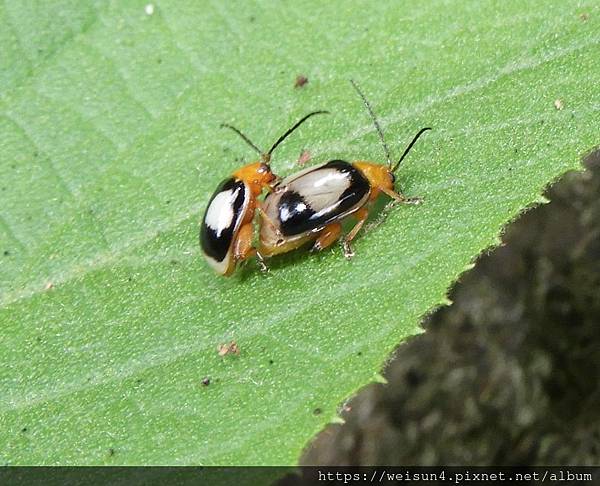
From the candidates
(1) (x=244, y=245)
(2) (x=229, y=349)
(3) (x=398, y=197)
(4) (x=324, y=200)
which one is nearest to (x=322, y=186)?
(4) (x=324, y=200)

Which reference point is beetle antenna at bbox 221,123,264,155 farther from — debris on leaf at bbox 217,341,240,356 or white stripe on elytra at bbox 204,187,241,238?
debris on leaf at bbox 217,341,240,356

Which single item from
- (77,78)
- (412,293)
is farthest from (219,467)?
(77,78)

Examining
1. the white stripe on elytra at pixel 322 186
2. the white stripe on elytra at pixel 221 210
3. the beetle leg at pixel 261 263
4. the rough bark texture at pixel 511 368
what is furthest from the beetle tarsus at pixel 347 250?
the rough bark texture at pixel 511 368

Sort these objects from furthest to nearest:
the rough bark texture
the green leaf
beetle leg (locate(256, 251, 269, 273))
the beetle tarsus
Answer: the rough bark texture → beetle leg (locate(256, 251, 269, 273)) → the beetle tarsus → the green leaf

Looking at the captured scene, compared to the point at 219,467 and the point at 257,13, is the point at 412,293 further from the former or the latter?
the point at 257,13

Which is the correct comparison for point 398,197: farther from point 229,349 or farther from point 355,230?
point 229,349

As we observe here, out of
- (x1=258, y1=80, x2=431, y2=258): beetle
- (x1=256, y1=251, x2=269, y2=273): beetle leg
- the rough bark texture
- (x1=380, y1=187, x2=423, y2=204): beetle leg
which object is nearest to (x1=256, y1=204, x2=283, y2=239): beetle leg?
(x1=258, y1=80, x2=431, y2=258): beetle
